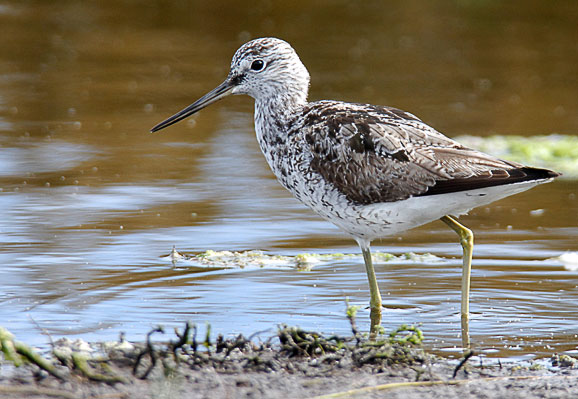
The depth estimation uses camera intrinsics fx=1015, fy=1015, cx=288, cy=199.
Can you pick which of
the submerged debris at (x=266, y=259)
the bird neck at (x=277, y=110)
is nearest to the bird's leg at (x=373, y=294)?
the submerged debris at (x=266, y=259)

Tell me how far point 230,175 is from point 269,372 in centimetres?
494

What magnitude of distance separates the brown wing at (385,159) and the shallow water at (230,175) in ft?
2.64

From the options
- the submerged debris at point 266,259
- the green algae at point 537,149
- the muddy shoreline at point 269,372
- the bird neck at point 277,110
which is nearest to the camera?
the muddy shoreline at point 269,372

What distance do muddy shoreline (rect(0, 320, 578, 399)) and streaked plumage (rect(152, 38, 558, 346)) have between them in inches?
42.1

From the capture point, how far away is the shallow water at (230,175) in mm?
6246

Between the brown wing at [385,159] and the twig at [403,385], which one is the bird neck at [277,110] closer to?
the brown wing at [385,159]

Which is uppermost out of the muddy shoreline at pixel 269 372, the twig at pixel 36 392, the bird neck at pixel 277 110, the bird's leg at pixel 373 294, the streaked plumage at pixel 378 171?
the bird neck at pixel 277 110

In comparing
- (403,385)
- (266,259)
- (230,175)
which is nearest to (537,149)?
(230,175)

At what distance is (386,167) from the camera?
6.10 meters

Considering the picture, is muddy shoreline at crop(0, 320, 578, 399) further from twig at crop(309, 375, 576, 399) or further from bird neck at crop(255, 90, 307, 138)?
bird neck at crop(255, 90, 307, 138)

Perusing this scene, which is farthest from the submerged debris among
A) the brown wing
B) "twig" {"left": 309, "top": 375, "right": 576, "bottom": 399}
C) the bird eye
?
"twig" {"left": 309, "top": 375, "right": 576, "bottom": 399}

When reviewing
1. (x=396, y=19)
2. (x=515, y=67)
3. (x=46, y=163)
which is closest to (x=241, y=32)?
(x=396, y=19)

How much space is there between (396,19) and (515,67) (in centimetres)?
323

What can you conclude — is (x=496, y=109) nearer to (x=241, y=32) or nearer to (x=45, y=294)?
(x=241, y=32)
